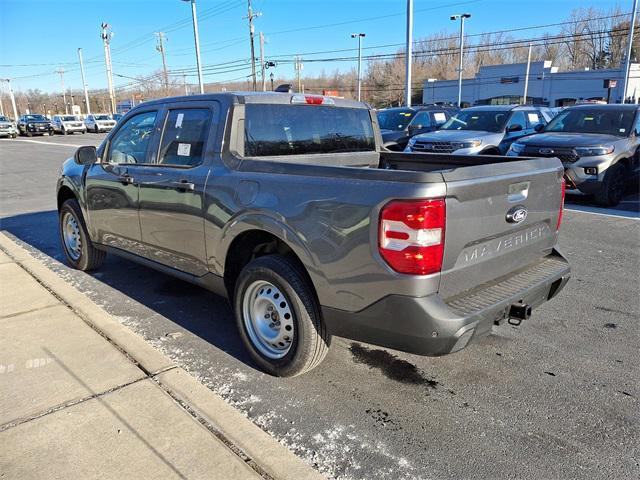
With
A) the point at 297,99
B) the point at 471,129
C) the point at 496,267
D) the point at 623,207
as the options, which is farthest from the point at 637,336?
the point at 471,129

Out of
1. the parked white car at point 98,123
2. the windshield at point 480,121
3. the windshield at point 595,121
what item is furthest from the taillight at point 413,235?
the parked white car at point 98,123

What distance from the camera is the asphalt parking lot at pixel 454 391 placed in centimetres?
252

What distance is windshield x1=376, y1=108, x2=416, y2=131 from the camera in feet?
49.9

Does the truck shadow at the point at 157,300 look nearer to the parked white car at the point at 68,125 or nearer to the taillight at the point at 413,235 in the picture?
the taillight at the point at 413,235

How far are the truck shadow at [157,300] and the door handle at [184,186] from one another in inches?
45.9

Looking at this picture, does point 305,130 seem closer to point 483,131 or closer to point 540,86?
point 483,131

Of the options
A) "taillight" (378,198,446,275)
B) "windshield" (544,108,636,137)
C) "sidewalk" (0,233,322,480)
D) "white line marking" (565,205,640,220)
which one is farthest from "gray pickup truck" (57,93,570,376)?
"windshield" (544,108,636,137)

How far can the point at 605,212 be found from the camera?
331 inches

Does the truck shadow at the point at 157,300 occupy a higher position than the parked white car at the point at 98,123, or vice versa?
the parked white car at the point at 98,123

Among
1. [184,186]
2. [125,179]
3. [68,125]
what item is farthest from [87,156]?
[68,125]

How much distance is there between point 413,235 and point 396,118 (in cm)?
1373

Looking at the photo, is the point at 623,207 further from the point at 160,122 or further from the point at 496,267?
the point at 160,122

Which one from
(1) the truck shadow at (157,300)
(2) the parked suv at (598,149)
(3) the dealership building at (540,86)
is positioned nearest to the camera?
(1) the truck shadow at (157,300)

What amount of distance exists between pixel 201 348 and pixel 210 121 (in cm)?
168
